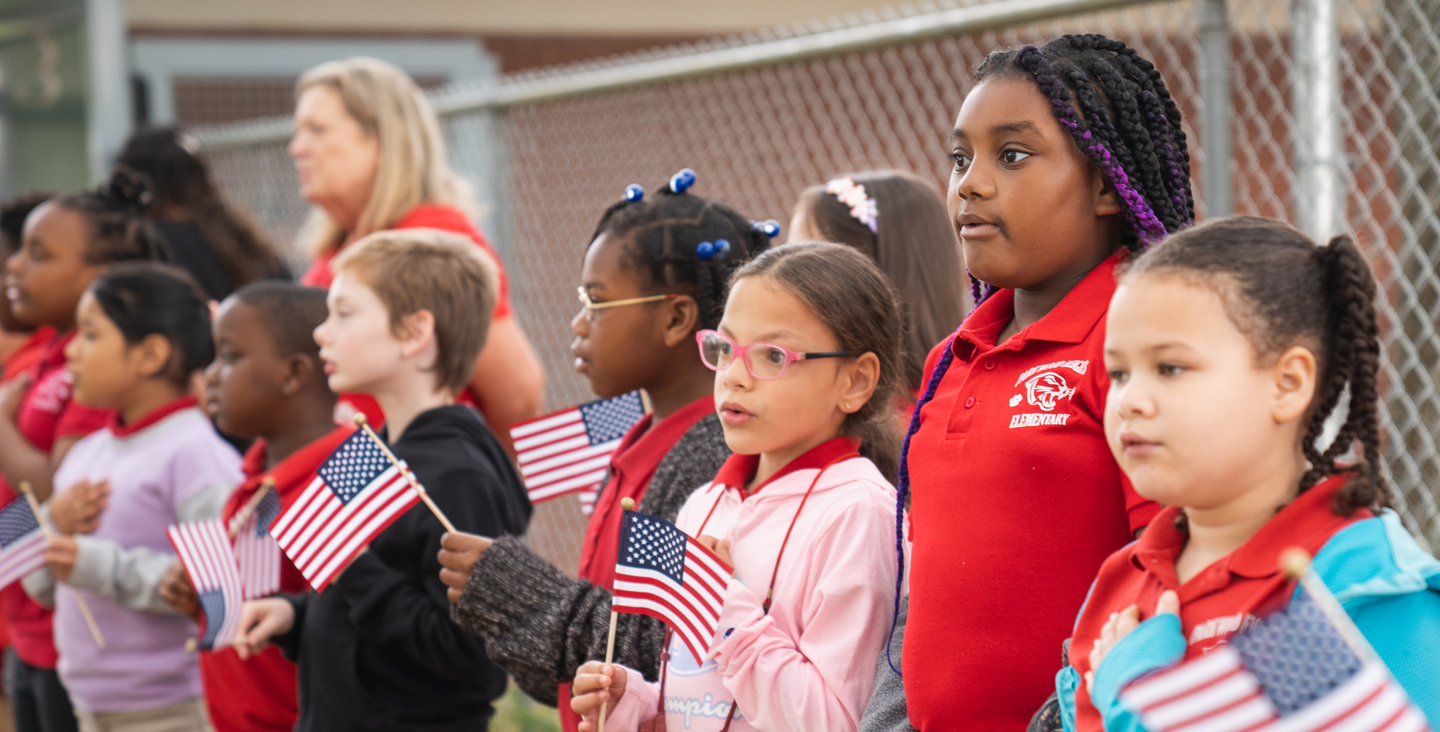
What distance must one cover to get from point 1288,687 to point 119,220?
4517mm

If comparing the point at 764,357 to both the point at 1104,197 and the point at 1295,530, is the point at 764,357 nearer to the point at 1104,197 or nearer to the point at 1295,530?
the point at 1104,197

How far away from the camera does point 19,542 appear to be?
3803mm

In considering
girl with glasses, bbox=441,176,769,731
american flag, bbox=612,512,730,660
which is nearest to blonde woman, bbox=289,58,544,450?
girl with glasses, bbox=441,176,769,731

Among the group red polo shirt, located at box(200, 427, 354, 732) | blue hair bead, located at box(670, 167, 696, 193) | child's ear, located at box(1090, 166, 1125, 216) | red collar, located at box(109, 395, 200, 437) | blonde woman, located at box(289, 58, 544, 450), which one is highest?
blonde woman, located at box(289, 58, 544, 450)

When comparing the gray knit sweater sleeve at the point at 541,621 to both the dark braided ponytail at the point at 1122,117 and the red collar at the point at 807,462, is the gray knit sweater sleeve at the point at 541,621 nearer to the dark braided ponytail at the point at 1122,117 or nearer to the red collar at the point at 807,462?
the red collar at the point at 807,462

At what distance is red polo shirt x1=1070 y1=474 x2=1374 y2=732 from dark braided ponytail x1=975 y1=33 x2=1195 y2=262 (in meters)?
0.49

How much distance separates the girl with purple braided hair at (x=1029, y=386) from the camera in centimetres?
185

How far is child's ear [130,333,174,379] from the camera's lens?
160 inches

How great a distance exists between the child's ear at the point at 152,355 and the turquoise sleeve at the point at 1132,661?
3285mm

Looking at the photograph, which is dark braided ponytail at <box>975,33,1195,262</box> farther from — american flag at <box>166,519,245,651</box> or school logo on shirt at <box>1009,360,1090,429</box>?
american flag at <box>166,519,245,651</box>

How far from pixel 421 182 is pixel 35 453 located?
1540 millimetres

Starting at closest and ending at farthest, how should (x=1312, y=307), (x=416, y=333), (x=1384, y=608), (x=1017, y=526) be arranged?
(x=1384, y=608) → (x=1312, y=307) → (x=1017, y=526) → (x=416, y=333)

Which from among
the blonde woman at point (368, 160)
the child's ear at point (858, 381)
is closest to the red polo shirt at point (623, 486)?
the child's ear at point (858, 381)

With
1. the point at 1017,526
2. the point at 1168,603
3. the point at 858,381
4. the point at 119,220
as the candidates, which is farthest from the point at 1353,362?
the point at 119,220
